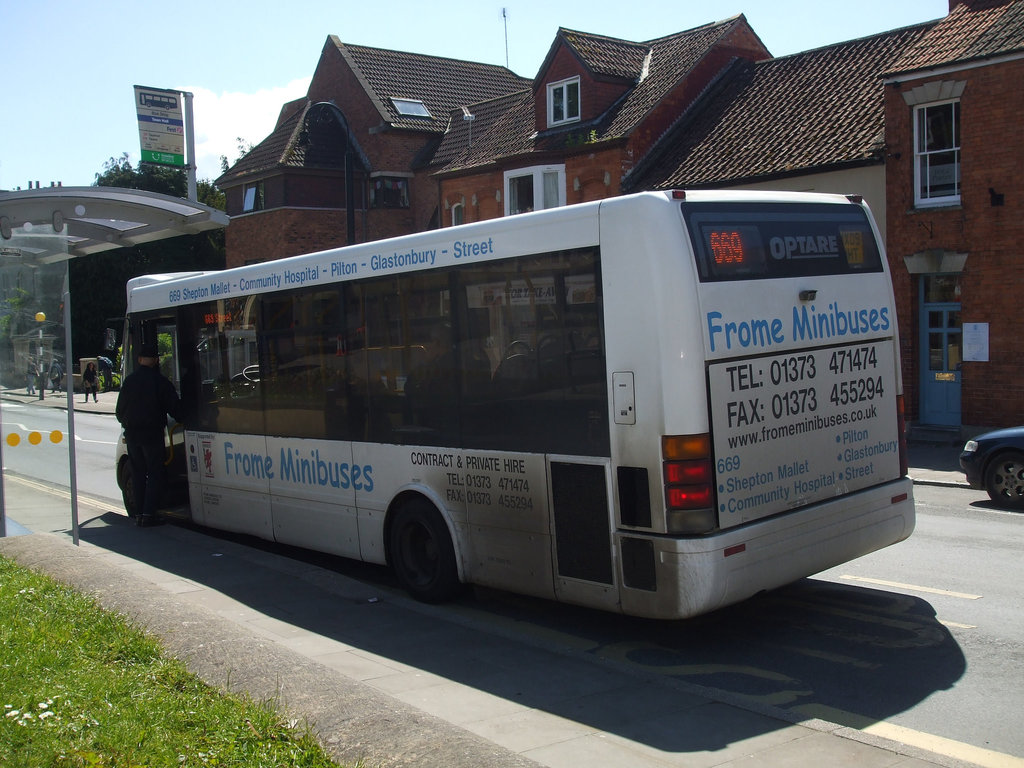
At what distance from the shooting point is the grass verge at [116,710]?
14.1 feet

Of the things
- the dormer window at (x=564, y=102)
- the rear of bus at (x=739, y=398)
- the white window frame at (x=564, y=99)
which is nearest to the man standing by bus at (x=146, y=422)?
the rear of bus at (x=739, y=398)

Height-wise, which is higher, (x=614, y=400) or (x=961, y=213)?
(x=961, y=213)

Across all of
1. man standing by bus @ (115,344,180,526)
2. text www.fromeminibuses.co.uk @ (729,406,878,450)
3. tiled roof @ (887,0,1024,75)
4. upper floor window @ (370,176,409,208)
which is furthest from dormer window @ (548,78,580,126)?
text www.fromeminibuses.co.uk @ (729,406,878,450)

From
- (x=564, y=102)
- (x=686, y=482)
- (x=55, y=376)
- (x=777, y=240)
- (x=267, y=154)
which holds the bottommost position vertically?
(x=686, y=482)

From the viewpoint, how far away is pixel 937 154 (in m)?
19.2

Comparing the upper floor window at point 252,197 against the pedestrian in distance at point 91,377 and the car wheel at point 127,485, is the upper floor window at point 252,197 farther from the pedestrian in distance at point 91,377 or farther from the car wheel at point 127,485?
the car wheel at point 127,485

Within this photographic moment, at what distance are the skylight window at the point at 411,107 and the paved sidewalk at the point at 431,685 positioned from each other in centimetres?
3265

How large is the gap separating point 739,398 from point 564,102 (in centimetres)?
2622

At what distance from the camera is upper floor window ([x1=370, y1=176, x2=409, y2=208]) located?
39.1 m

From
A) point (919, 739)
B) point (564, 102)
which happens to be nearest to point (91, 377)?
point (564, 102)

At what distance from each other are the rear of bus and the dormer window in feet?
80.4

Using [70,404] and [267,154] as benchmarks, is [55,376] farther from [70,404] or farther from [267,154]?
[267,154]

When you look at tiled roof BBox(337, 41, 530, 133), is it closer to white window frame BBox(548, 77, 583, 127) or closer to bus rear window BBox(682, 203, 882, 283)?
white window frame BBox(548, 77, 583, 127)

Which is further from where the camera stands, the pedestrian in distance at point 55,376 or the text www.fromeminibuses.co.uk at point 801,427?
the pedestrian in distance at point 55,376
